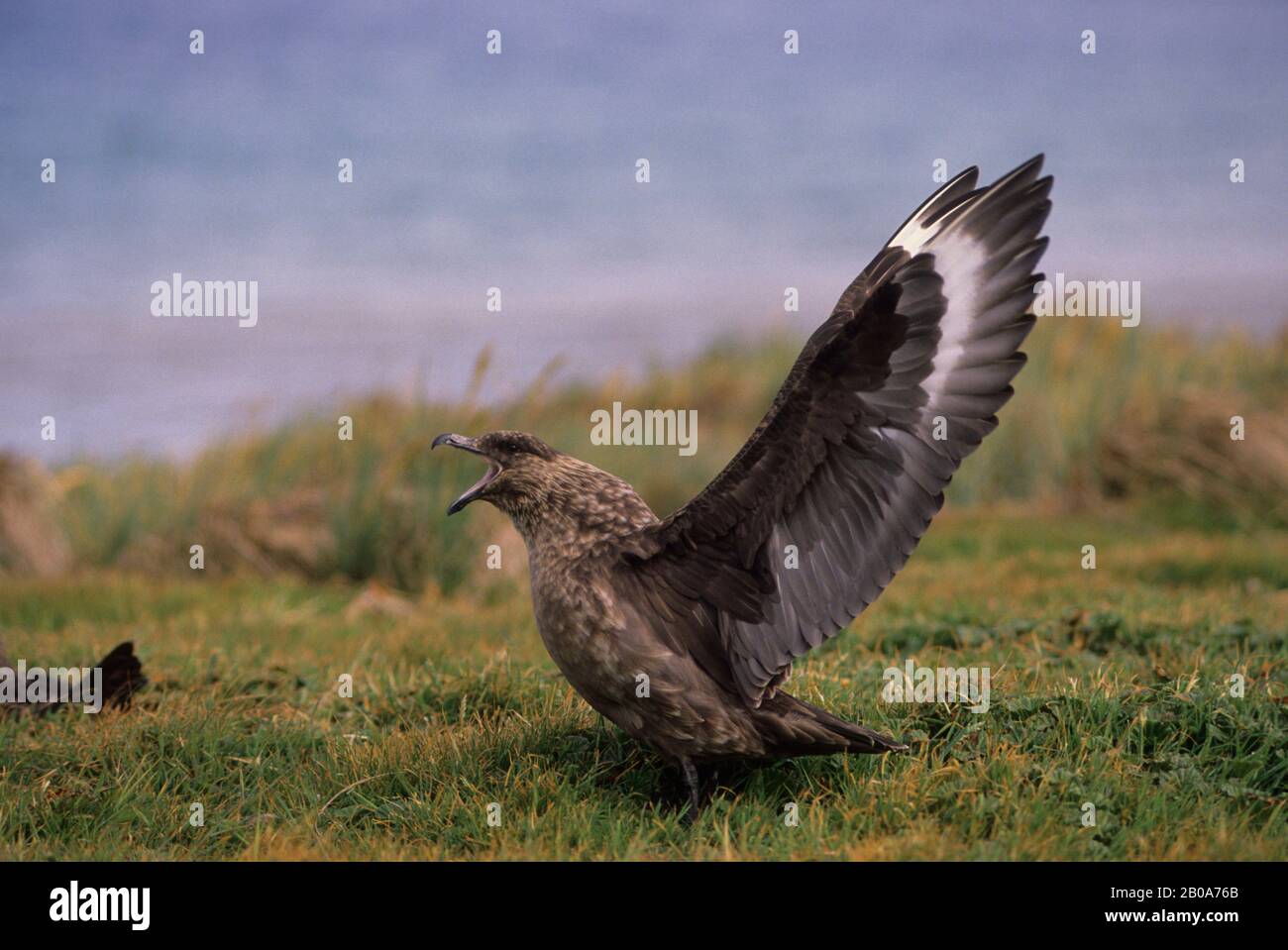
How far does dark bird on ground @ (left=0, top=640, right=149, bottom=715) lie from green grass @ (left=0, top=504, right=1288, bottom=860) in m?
0.09

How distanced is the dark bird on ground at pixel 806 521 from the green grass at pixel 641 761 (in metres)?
0.28

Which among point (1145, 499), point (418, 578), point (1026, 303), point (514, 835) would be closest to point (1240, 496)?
point (1145, 499)

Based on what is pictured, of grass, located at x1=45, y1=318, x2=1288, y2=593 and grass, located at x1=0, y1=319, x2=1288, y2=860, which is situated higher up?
grass, located at x1=45, y1=318, x2=1288, y2=593

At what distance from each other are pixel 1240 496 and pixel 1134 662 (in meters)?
6.49

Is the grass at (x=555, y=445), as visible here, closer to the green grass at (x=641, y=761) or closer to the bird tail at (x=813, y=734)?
the green grass at (x=641, y=761)

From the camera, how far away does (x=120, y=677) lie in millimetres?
5605

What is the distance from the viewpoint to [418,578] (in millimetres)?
9680

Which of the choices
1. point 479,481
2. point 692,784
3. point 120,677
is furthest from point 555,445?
point 692,784

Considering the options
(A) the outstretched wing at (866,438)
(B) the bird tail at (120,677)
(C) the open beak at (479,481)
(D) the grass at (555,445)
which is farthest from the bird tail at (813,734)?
(D) the grass at (555,445)

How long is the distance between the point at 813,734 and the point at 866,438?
0.95m

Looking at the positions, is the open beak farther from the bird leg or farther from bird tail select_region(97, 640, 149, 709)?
bird tail select_region(97, 640, 149, 709)

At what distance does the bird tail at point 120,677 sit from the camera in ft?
18.3

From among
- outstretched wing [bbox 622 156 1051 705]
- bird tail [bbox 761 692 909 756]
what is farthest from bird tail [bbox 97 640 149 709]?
bird tail [bbox 761 692 909 756]

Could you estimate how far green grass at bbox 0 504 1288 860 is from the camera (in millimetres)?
4035
